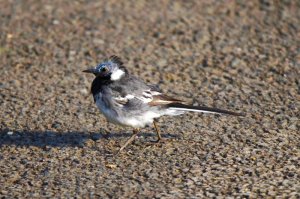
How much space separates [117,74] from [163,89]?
53.4 inches

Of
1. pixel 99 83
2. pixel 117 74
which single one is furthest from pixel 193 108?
pixel 99 83

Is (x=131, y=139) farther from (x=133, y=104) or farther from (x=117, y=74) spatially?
(x=117, y=74)

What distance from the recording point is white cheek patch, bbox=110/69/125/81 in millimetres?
7688

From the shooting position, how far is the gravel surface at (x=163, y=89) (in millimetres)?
6746

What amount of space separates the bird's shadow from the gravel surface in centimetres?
1

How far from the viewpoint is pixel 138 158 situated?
726 centimetres

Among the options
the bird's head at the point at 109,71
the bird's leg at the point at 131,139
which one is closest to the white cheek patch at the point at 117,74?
the bird's head at the point at 109,71

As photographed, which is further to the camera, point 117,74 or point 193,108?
point 117,74

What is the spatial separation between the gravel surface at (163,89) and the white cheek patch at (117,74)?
67 centimetres

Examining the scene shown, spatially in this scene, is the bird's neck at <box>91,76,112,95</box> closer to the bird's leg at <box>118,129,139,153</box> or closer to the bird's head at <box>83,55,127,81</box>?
the bird's head at <box>83,55,127,81</box>

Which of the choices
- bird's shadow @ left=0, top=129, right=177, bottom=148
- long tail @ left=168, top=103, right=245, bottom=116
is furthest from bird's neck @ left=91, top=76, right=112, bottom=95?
long tail @ left=168, top=103, right=245, bottom=116

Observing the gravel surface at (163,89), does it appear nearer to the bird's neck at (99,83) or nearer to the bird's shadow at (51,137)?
the bird's shadow at (51,137)

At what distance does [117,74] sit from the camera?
7723 mm

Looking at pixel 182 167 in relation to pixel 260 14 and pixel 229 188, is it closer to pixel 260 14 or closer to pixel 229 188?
pixel 229 188
